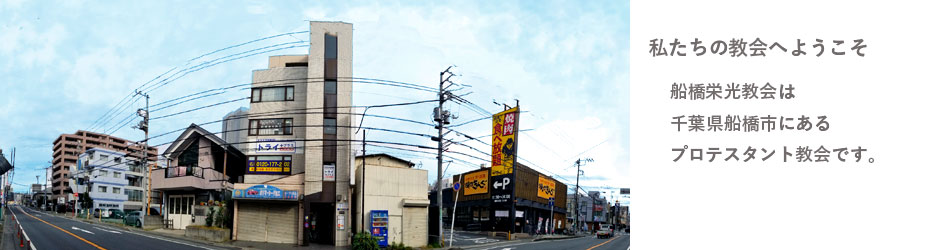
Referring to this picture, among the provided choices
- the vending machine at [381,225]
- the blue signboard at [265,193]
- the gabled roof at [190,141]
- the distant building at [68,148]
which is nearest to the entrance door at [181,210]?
the gabled roof at [190,141]

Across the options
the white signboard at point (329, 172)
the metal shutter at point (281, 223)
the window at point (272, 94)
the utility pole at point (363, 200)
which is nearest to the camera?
the utility pole at point (363, 200)

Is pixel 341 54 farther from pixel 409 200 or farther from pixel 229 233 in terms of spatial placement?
pixel 229 233

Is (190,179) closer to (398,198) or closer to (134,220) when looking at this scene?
(134,220)

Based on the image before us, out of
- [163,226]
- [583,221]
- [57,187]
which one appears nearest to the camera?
[163,226]

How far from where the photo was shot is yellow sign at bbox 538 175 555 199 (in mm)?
63094

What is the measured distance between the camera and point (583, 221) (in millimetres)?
105312

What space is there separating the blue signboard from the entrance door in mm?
→ 12026

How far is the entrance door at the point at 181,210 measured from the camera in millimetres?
40750

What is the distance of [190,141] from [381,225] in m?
19.7

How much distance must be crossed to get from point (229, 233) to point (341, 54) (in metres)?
12.7

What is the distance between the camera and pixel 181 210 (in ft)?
135

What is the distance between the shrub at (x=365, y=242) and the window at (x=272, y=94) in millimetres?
10510

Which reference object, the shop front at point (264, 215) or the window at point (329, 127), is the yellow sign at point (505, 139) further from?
the shop front at point (264, 215)

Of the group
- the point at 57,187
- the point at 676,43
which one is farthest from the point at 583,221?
the point at 57,187
